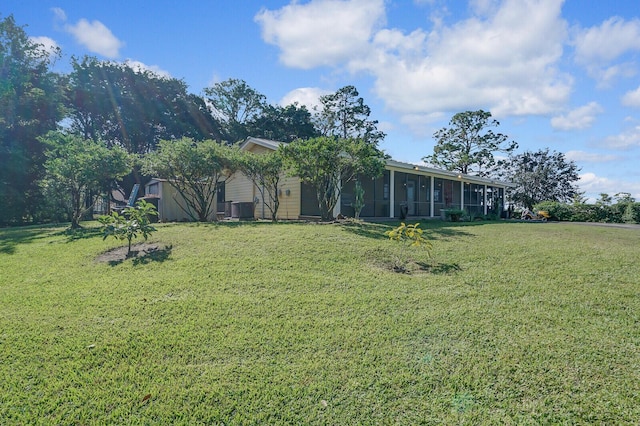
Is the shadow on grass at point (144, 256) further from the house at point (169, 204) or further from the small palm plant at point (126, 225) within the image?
the house at point (169, 204)

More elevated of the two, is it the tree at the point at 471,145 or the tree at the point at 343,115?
the tree at the point at 343,115

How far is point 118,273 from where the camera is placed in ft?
17.3

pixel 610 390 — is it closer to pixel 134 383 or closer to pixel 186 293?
pixel 134 383

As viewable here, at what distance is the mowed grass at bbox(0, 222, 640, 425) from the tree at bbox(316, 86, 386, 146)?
98.4ft

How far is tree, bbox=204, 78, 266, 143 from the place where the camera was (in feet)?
108

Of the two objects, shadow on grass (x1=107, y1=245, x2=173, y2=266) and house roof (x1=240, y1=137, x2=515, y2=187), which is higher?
house roof (x1=240, y1=137, x2=515, y2=187)

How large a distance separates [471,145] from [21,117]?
3460 cm

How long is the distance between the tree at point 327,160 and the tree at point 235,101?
23.8 meters

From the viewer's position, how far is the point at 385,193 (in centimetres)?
1531

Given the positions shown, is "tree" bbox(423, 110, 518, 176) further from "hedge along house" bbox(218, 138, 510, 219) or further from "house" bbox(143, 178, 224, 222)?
"house" bbox(143, 178, 224, 222)

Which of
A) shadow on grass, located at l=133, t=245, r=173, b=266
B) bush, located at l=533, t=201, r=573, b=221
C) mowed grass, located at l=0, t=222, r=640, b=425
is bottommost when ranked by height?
mowed grass, located at l=0, t=222, r=640, b=425

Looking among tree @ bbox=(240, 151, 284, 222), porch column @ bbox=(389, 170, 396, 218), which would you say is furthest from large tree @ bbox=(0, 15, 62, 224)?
porch column @ bbox=(389, 170, 396, 218)

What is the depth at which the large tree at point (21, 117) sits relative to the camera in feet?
56.5

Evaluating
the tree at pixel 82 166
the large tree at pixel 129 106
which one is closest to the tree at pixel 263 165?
the tree at pixel 82 166
